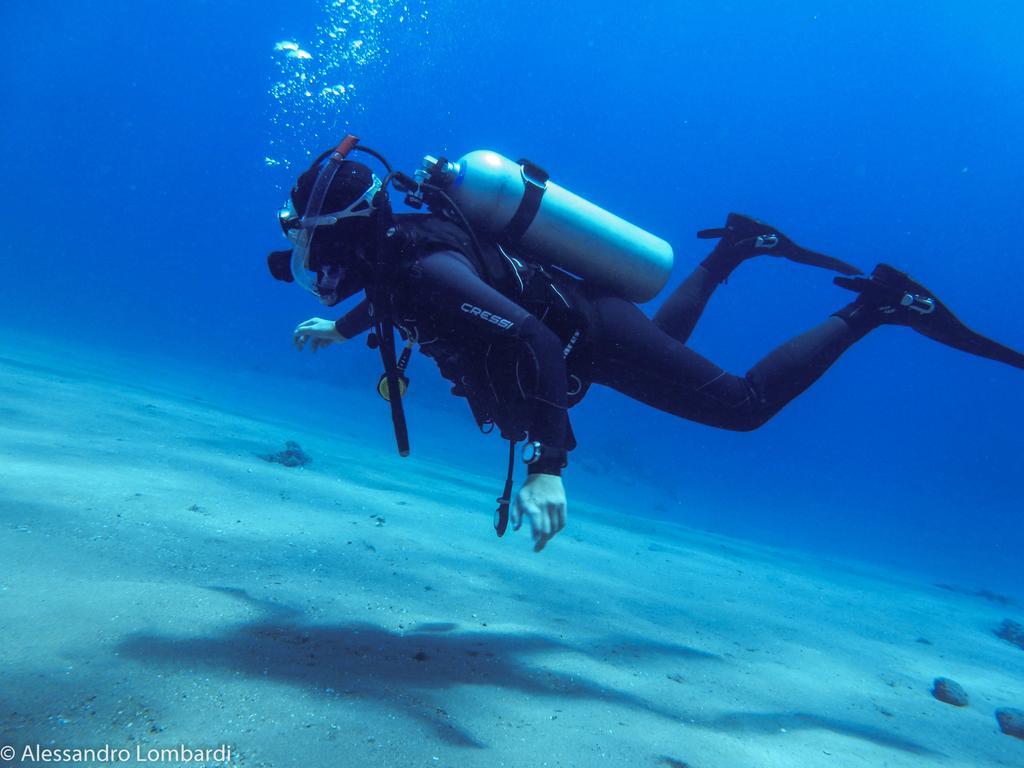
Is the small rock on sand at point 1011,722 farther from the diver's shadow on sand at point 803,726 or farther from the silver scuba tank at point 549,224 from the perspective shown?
the silver scuba tank at point 549,224

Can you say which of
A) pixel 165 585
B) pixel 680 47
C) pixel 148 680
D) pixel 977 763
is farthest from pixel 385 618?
pixel 680 47

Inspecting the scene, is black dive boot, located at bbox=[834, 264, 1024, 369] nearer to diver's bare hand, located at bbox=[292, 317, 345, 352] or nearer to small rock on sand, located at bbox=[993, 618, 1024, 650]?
diver's bare hand, located at bbox=[292, 317, 345, 352]

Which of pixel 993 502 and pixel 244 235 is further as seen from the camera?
pixel 244 235

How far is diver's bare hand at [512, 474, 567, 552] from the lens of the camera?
2607 millimetres

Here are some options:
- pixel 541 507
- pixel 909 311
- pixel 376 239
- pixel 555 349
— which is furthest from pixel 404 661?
pixel 909 311

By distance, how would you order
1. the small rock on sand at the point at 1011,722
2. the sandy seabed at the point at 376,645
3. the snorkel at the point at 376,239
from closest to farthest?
the sandy seabed at the point at 376,645 < the snorkel at the point at 376,239 < the small rock on sand at the point at 1011,722

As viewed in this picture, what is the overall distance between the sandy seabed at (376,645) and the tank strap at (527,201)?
2640 mm

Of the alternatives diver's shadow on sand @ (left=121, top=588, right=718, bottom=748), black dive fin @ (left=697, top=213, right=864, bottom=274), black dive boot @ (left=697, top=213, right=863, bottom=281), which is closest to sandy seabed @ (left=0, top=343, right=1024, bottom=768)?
diver's shadow on sand @ (left=121, top=588, right=718, bottom=748)

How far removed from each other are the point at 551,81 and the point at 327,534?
286ft

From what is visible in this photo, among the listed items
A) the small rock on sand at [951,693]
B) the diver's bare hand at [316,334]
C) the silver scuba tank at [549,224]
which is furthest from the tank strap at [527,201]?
the small rock on sand at [951,693]

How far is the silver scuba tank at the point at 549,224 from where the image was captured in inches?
140

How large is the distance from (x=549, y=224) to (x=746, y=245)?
2.27 metres

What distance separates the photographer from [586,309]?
3.63 metres

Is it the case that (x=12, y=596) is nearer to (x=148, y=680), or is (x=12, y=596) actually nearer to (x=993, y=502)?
(x=148, y=680)
